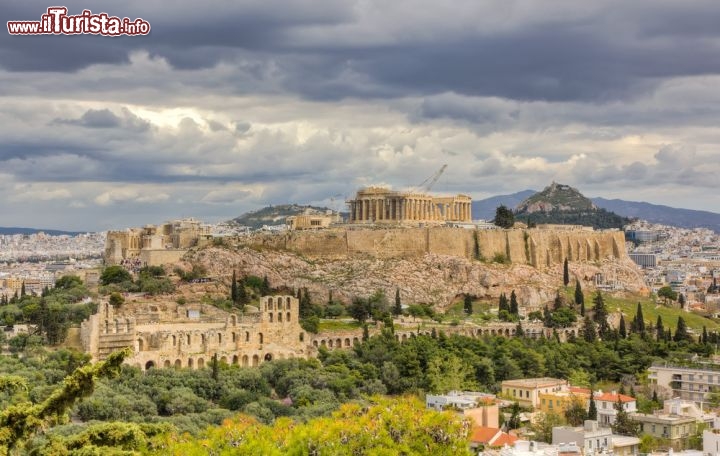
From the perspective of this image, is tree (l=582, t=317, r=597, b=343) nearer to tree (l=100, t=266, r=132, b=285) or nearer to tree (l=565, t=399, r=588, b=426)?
tree (l=565, t=399, r=588, b=426)

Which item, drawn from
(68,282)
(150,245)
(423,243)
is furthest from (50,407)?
(150,245)

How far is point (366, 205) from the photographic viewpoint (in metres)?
104

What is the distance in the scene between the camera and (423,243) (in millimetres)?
94562

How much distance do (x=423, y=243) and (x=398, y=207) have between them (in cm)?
775

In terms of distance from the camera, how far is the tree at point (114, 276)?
81.2m

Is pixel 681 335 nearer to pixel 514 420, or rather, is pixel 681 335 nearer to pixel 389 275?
pixel 389 275

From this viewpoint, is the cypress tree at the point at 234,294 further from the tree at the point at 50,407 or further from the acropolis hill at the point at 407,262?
the tree at the point at 50,407

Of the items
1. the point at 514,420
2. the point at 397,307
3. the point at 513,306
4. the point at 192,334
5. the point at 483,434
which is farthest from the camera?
the point at 513,306

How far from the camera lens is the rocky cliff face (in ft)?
282

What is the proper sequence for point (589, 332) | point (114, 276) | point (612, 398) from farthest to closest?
point (114, 276)
point (589, 332)
point (612, 398)

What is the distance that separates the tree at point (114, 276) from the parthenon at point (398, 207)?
26043mm

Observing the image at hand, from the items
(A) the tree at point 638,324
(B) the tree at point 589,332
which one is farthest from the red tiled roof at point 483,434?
(A) the tree at point 638,324

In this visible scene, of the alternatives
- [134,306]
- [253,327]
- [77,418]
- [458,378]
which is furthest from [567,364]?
[77,418]

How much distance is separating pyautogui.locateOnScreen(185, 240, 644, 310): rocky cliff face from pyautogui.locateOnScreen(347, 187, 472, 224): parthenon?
8.69m
